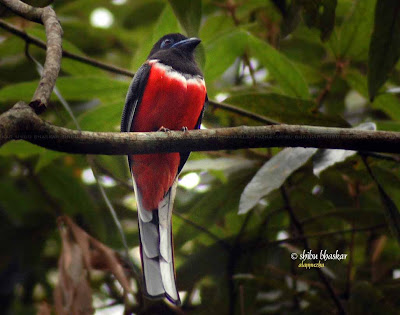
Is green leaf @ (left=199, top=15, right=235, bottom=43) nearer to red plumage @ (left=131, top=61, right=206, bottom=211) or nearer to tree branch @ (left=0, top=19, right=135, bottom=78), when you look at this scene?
tree branch @ (left=0, top=19, right=135, bottom=78)

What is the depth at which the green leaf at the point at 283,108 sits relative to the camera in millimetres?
2854

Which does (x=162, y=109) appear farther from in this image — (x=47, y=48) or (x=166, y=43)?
(x=47, y=48)

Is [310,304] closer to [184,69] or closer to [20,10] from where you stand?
[184,69]

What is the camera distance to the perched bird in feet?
7.64

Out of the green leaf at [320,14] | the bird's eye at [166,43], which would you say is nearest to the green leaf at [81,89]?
the bird's eye at [166,43]

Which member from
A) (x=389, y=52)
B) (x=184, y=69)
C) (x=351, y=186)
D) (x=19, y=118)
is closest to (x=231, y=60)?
(x=184, y=69)

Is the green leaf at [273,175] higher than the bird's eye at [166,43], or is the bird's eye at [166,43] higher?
the bird's eye at [166,43]

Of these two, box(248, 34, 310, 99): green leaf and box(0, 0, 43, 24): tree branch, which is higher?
box(248, 34, 310, 99): green leaf

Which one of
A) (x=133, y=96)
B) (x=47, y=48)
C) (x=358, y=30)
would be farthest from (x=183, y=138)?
(x=358, y=30)

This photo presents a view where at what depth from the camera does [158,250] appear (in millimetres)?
2092

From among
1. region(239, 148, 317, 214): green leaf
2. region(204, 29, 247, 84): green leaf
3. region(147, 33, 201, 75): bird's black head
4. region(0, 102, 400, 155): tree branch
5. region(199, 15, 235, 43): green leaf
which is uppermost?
region(199, 15, 235, 43): green leaf

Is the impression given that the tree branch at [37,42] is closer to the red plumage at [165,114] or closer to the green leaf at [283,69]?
the red plumage at [165,114]

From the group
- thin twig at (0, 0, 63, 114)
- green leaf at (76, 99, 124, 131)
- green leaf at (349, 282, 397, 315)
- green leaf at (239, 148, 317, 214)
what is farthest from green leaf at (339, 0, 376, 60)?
thin twig at (0, 0, 63, 114)

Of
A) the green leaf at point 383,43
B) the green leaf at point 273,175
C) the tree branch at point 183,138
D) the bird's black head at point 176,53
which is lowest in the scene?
the tree branch at point 183,138
